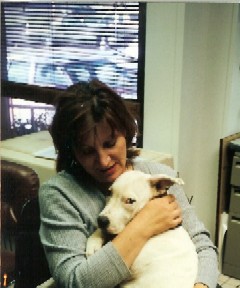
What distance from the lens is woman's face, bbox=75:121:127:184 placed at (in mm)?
816

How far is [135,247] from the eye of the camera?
2.49 feet

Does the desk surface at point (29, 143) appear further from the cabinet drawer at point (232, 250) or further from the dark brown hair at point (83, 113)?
the cabinet drawer at point (232, 250)

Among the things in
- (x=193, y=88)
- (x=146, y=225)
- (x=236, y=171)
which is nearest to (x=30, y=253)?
(x=146, y=225)

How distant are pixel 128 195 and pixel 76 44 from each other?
1069 mm

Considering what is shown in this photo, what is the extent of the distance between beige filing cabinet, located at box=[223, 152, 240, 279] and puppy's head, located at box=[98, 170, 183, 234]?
3.40ft

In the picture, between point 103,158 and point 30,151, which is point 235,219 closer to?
point 30,151

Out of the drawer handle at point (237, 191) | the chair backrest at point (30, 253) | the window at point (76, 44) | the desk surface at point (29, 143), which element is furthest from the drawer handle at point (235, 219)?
the chair backrest at point (30, 253)

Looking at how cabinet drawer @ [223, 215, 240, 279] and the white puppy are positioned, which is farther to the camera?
cabinet drawer @ [223, 215, 240, 279]

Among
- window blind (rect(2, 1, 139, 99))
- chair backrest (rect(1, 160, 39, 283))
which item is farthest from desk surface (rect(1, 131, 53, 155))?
chair backrest (rect(1, 160, 39, 283))

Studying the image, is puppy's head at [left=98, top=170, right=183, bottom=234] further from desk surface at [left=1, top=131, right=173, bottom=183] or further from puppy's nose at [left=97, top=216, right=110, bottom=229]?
desk surface at [left=1, top=131, right=173, bottom=183]

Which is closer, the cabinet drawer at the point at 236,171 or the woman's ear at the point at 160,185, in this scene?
the woman's ear at the point at 160,185

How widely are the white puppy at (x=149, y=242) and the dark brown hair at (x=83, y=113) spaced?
12 centimetres

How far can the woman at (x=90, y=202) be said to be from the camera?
74cm

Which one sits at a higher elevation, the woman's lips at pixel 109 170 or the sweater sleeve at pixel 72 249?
the woman's lips at pixel 109 170
